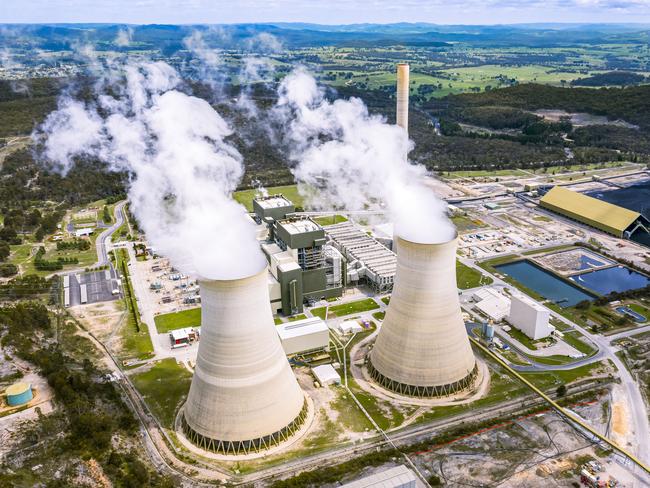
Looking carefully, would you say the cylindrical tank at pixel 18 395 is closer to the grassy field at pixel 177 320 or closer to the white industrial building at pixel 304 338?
the grassy field at pixel 177 320

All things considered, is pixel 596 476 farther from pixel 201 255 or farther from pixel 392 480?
pixel 201 255

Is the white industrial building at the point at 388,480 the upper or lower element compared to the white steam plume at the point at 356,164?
lower

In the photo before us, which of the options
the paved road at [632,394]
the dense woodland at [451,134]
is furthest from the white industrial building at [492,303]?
the dense woodland at [451,134]

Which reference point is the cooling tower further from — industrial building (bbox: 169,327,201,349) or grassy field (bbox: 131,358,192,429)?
industrial building (bbox: 169,327,201,349)

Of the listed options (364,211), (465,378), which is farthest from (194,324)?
(364,211)

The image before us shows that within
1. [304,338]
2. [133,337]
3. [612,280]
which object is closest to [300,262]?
[304,338]

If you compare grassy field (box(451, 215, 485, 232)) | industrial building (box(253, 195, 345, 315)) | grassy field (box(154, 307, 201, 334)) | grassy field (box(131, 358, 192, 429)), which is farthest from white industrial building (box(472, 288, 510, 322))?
grassy field (box(131, 358, 192, 429))
